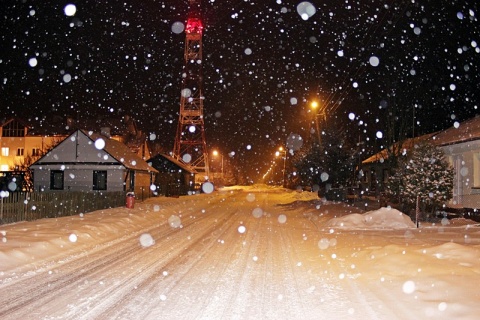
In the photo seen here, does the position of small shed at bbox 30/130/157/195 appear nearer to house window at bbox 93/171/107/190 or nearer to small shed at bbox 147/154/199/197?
house window at bbox 93/171/107/190

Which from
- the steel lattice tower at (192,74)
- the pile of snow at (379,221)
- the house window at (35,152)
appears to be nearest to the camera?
the pile of snow at (379,221)

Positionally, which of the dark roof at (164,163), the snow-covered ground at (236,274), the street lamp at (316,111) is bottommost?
the snow-covered ground at (236,274)

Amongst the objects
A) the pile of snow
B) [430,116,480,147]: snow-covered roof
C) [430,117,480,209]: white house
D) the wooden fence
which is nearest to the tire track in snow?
the wooden fence

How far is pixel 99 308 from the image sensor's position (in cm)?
656

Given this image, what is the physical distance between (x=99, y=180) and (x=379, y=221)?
26.7 m

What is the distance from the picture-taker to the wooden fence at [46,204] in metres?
17.3

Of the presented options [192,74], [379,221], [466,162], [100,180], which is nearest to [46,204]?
[379,221]

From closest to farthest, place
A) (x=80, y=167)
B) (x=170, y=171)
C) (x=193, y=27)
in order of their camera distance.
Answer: (x=80, y=167) → (x=193, y=27) → (x=170, y=171)

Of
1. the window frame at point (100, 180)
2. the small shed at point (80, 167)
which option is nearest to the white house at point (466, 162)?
the small shed at point (80, 167)

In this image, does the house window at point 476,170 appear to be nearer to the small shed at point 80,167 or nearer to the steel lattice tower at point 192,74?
the small shed at point 80,167

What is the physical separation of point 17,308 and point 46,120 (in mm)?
74780

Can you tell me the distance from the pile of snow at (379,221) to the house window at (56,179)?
26536 millimetres

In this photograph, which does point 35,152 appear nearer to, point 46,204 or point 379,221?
point 46,204

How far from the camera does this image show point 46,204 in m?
19.7
